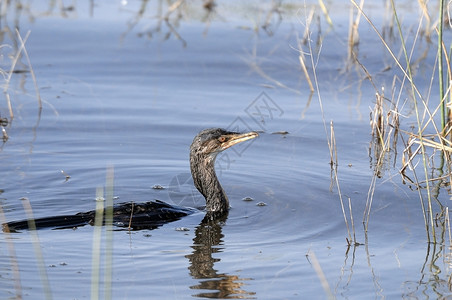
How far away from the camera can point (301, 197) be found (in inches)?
325

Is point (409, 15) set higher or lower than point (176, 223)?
higher

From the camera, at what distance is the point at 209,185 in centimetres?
832

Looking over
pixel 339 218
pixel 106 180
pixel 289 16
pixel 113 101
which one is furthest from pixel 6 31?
pixel 339 218

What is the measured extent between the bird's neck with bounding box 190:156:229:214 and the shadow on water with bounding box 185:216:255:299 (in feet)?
1.77

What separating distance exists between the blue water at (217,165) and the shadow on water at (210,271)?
17mm

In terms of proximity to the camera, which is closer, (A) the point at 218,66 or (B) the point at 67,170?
(B) the point at 67,170

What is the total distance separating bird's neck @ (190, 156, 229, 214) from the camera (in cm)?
821

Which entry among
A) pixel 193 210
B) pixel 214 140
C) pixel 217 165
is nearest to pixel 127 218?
pixel 193 210

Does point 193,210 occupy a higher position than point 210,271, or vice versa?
point 210,271

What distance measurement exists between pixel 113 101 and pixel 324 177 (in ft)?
11.7

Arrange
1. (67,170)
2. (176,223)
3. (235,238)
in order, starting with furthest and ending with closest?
(67,170) < (176,223) < (235,238)

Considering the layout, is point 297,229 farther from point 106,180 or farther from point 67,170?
point 67,170

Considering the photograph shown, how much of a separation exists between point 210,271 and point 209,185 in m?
2.08

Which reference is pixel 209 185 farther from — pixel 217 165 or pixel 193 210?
pixel 217 165
